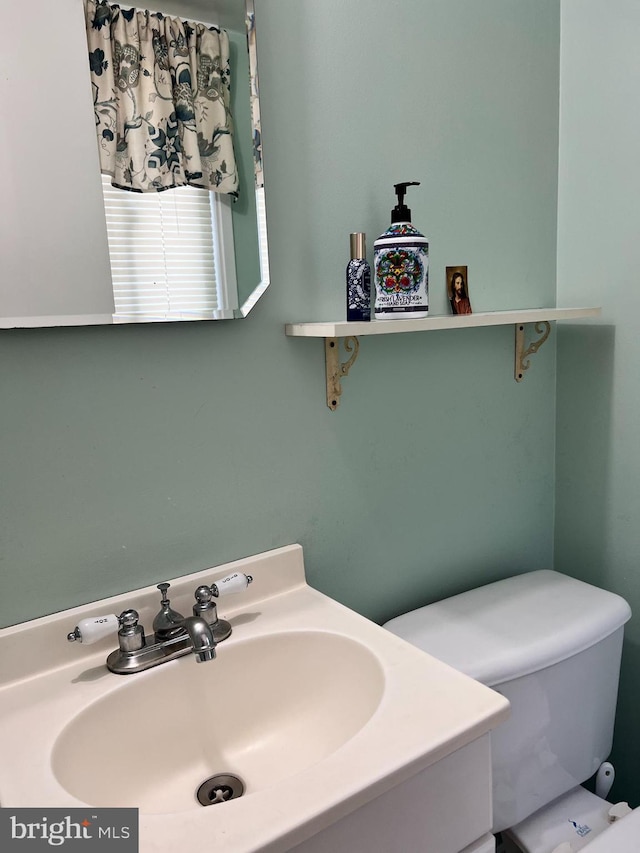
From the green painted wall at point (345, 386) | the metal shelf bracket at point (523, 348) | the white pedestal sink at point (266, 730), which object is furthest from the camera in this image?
the metal shelf bracket at point (523, 348)

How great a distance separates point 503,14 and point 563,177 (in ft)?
1.15

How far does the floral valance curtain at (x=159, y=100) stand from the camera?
3.00 ft

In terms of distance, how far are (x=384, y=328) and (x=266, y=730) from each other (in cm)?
65

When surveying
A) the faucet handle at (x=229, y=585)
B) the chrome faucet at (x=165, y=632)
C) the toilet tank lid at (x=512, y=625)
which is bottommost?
the toilet tank lid at (x=512, y=625)

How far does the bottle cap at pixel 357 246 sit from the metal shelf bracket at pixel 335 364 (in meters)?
0.15

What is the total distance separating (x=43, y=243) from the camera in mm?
890

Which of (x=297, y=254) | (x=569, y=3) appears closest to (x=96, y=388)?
(x=297, y=254)

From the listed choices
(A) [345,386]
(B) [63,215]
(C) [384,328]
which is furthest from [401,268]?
(B) [63,215]

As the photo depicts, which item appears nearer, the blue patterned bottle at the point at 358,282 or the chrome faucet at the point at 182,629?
the chrome faucet at the point at 182,629

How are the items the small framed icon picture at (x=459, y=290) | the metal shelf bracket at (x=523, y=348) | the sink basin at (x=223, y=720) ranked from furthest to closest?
the metal shelf bracket at (x=523, y=348) < the small framed icon picture at (x=459, y=290) < the sink basin at (x=223, y=720)

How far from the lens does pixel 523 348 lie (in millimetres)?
1453

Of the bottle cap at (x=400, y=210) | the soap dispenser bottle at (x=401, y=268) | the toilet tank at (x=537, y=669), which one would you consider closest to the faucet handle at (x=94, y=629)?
the toilet tank at (x=537, y=669)

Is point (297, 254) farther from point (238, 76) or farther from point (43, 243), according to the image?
point (43, 243)

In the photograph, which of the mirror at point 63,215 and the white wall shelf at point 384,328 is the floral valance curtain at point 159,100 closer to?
the mirror at point 63,215
